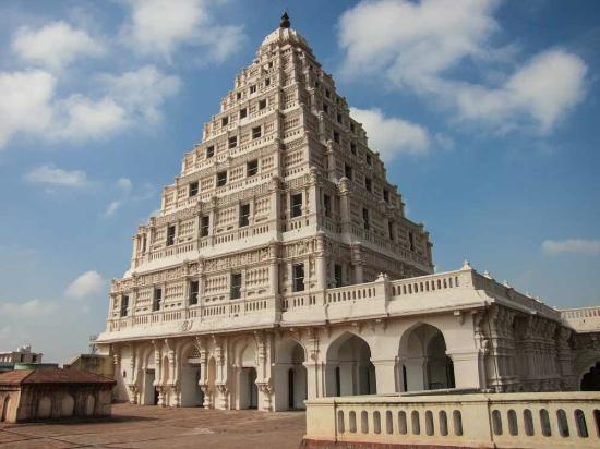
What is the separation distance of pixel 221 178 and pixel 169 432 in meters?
19.2

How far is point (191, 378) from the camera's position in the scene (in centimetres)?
3097

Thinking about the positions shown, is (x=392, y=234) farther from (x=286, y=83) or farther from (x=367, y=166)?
(x=286, y=83)

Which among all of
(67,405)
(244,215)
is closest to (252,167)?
(244,215)

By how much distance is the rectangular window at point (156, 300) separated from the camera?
33469mm

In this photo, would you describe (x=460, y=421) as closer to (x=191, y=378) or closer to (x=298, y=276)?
(x=298, y=276)

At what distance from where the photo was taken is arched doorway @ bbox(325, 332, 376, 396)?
24469 millimetres

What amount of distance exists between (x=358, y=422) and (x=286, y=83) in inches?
1084

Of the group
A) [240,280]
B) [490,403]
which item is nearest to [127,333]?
[240,280]

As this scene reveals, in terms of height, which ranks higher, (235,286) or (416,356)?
(235,286)

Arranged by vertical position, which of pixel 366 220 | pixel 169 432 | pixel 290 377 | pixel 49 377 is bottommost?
pixel 169 432

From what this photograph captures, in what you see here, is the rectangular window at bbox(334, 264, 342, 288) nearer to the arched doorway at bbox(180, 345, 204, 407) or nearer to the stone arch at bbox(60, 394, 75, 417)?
the arched doorway at bbox(180, 345, 204, 407)

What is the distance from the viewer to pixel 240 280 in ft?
95.8

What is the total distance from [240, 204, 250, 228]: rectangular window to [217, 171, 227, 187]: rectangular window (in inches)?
143

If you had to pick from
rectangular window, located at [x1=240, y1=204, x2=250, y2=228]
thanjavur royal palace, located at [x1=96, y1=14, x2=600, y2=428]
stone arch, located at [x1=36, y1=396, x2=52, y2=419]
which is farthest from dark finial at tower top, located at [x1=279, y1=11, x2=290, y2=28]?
stone arch, located at [x1=36, y1=396, x2=52, y2=419]
